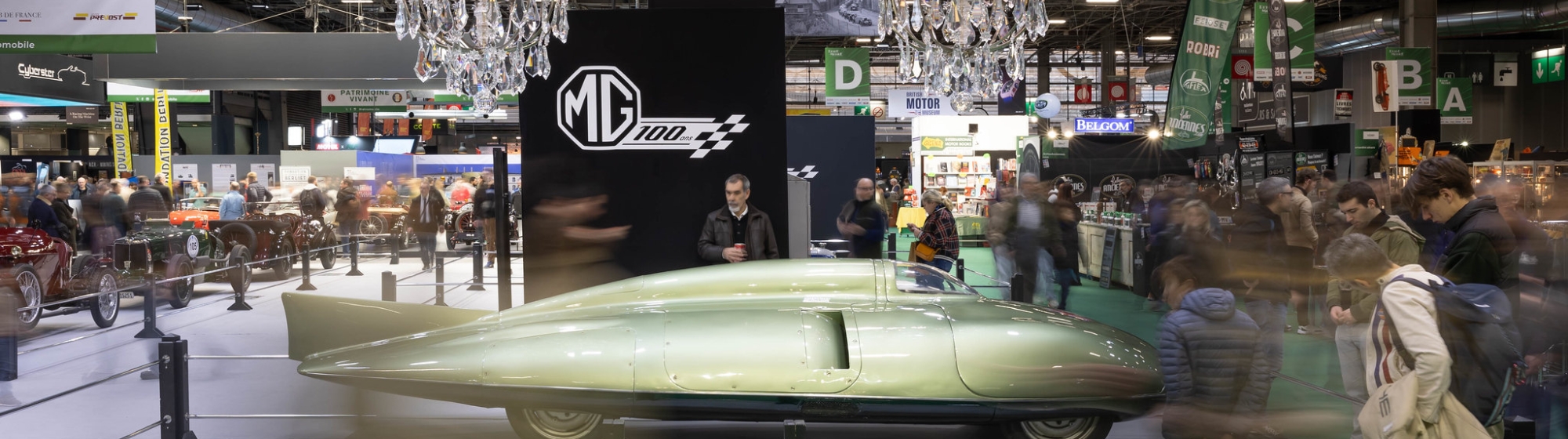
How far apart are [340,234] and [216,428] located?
11.1 m

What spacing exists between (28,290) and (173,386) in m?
4.54

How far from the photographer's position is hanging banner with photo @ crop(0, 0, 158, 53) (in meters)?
7.25

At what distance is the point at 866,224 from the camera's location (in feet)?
24.4

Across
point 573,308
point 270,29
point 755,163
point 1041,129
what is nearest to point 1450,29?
point 1041,129

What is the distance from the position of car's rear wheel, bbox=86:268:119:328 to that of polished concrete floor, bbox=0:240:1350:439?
0.39 feet

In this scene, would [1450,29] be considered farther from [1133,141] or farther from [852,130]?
[852,130]

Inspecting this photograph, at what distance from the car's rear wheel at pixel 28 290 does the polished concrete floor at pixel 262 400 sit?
0.18 m

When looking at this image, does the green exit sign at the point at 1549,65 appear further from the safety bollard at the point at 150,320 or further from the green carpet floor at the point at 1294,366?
the safety bollard at the point at 150,320

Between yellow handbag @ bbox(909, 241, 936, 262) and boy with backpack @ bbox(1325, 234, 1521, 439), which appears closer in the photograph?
boy with backpack @ bbox(1325, 234, 1521, 439)

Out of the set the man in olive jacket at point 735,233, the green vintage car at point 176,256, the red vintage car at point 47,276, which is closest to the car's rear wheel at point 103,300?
the red vintage car at point 47,276

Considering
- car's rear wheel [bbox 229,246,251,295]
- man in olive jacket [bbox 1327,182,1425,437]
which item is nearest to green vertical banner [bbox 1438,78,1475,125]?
man in olive jacket [bbox 1327,182,1425,437]

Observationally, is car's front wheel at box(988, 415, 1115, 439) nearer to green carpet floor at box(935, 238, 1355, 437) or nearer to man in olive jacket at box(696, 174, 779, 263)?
green carpet floor at box(935, 238, 1355, 437)

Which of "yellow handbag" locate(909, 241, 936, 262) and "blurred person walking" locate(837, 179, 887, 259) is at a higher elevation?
"blurred person walking" locate(837, 179, 887, 259)

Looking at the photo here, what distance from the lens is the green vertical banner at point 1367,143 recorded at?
42.7 feet
